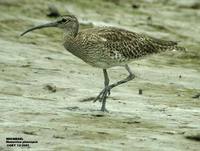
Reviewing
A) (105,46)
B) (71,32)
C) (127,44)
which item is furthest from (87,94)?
(105,46)

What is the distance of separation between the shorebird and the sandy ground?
0.73m

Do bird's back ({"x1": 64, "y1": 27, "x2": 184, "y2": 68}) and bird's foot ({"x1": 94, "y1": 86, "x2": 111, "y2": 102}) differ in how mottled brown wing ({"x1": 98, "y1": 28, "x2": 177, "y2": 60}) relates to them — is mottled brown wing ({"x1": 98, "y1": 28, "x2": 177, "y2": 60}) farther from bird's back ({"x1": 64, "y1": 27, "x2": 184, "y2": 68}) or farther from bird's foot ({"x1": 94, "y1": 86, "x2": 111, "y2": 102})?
bird's foot ({"x1": 94, "y1": 86, "x2": 111, "y2": 102})

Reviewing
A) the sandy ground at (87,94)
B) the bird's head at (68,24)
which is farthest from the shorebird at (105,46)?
the sandy ground at (87,94)

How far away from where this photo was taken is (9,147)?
426 inches

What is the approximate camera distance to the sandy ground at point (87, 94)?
11688 mm

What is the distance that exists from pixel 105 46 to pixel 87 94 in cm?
159

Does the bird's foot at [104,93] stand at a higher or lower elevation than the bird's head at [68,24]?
lower

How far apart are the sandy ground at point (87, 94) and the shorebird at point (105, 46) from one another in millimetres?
726

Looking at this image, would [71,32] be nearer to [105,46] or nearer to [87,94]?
[105,46]

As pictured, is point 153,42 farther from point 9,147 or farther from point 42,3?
point 42,3

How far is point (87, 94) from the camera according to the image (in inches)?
618

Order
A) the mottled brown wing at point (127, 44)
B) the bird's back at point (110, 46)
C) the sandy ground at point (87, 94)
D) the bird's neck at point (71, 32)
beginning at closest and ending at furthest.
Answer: the sandy ground at point (87, 94), the bird's back at point (110, 46), the mottled brown wing at point (127, 44), the bird's neck at point (71, 32)

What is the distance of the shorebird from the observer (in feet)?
46.9

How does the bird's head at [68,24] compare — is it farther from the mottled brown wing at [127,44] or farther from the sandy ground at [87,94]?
the sandy ground at [87,94]
